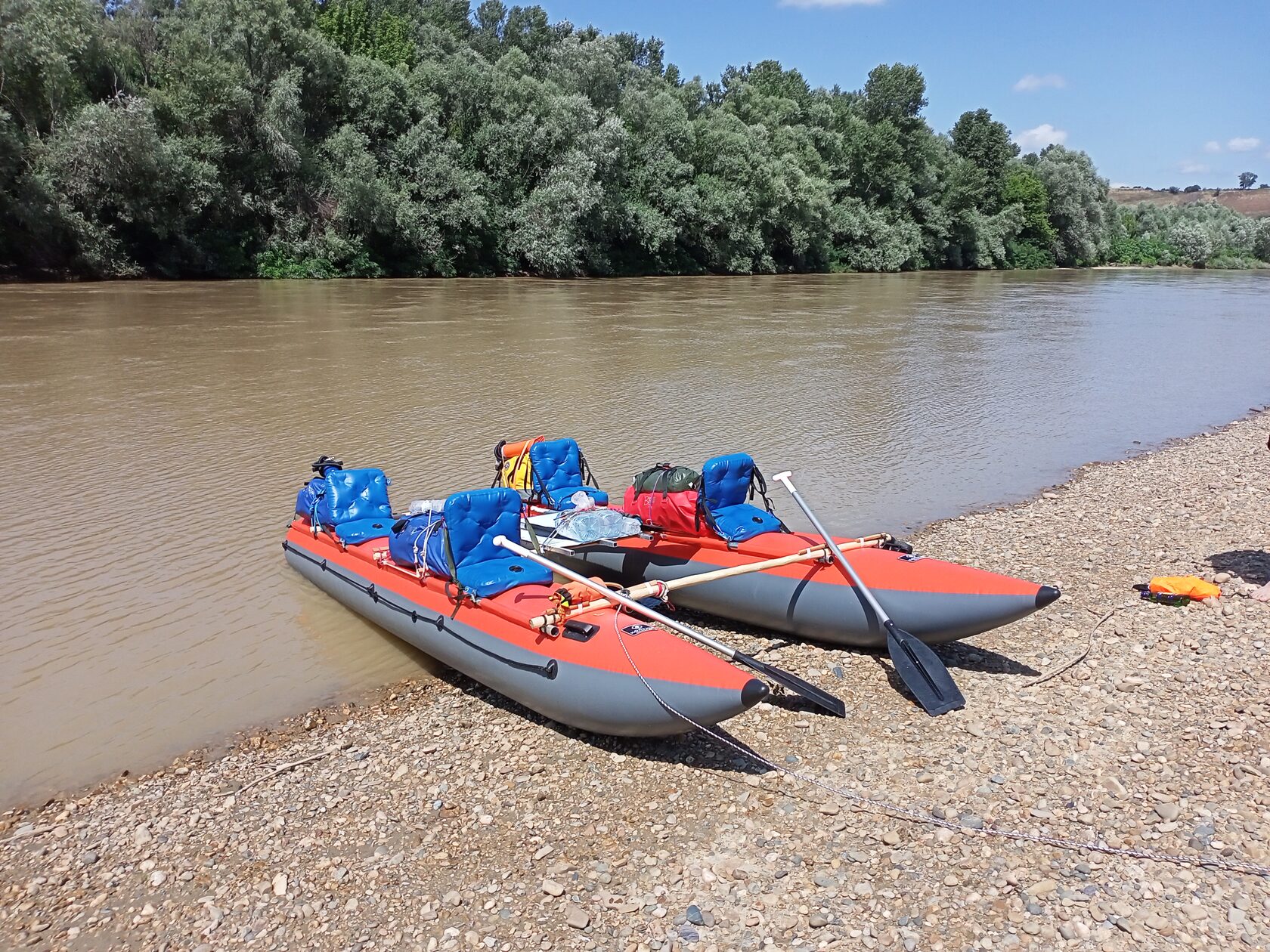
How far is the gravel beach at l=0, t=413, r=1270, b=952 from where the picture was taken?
361cm

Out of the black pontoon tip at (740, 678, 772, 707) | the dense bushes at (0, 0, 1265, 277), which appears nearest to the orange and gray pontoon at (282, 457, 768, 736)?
the black pontoon tip at (740, 678, 772, 707)

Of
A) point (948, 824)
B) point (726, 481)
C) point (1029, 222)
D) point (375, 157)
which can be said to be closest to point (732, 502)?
point (726, 481)

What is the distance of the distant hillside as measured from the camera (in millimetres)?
105544

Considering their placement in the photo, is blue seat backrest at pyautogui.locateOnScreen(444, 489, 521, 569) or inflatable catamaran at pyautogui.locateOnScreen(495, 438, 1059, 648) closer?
inflatable catamaran at pyautogui.locateOnScreen(495, 438, 1059, 648)

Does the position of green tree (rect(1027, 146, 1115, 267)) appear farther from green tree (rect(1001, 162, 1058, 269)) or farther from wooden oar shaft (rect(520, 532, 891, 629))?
wooden oar shaft (rect(520, 532, 891, 629))

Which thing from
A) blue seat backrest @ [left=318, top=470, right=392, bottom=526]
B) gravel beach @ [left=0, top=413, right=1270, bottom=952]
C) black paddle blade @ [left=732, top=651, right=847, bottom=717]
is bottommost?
gravel beach @ [left=0, top=413, right=1270, bottom=952]

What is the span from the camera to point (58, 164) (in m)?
26.6

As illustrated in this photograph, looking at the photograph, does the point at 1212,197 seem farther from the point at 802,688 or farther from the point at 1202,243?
the point at 802,688

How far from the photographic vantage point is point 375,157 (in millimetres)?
33188

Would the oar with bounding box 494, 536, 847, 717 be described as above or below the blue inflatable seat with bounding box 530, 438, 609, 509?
below

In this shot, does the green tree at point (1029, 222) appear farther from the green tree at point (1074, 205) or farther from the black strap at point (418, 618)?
the black strap at point (418, 618)

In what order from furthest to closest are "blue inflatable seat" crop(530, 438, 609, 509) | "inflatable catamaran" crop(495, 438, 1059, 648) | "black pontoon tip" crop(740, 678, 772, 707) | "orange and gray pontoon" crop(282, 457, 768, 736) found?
"blue inflatable seat" crop(530, 438, 609, 509) → "inflatable catamaran" crop(495, 438, 1059, 648) → "orange and gray pontoon" crop(282, 457, 768, 736) → "black pontoon tip" crop(740, 678, 772, 707)

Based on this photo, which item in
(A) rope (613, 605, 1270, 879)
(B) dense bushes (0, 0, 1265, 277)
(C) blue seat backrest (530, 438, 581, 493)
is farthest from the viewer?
(B) dense bushes (0, 0, 1265, 277)

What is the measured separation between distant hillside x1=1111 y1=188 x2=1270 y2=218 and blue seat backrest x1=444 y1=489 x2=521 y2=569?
11224cm
